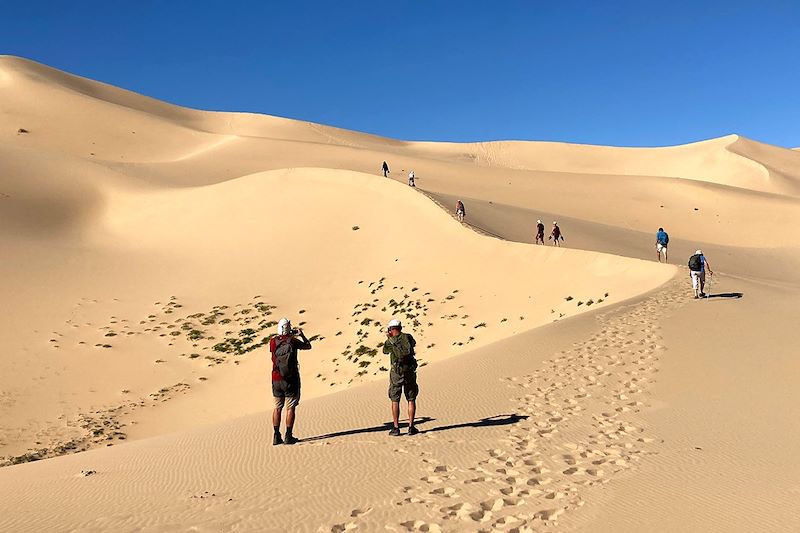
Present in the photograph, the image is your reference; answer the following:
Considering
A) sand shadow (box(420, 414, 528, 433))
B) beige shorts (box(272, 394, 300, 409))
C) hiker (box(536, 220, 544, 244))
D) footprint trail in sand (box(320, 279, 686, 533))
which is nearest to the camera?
footprint trail in sand (box(320, 279, 686, 533))

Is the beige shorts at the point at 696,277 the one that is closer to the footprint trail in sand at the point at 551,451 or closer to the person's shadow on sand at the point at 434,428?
the footprint trail in sand at the point at 551,451

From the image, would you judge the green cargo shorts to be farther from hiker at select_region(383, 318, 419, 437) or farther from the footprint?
the footprint

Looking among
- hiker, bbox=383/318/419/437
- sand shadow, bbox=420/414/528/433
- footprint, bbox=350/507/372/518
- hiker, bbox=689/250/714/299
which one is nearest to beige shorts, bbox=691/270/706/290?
hiker, bbox=689/250/714/299

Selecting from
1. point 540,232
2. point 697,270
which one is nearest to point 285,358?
point 697,270

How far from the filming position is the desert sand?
246 inches

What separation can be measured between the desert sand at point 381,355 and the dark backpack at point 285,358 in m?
0.98

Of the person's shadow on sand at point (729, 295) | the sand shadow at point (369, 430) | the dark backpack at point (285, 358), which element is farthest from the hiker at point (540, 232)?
the dark backpack at point (285, 358)

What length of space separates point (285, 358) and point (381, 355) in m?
9.47

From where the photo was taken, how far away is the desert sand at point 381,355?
626 cm

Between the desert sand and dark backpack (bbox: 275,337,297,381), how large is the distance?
3.22ft

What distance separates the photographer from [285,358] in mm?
8492

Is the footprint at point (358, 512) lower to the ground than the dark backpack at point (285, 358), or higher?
lower

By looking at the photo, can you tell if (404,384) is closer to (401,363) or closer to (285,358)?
(401,363)

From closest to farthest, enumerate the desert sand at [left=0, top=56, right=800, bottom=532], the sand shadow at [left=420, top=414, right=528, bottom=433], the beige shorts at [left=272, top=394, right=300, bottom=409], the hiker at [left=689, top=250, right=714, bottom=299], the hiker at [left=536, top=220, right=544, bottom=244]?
the desert sand at [left=0, top=56, right=800, bottom=532] < the beige shorts at [left=272, top=394, right=300, bottom=409] < the sand shadow at [left=420, top=414, right=528, bottom=433] < the hiker at [left=689, top=250, right=714, bottom=299] < the hiker at [left=536, top=220, right=544, bottom=244]
